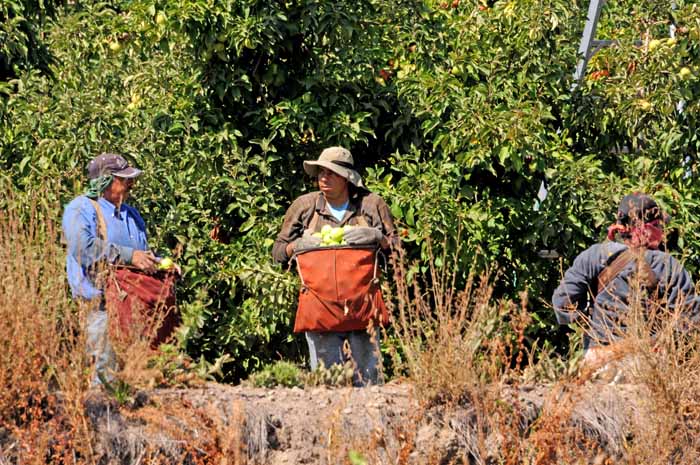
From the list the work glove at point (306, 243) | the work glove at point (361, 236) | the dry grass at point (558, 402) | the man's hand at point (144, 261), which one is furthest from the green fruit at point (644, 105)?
the man's hand at point (144, 261)

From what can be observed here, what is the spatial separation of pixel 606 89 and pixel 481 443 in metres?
3.58

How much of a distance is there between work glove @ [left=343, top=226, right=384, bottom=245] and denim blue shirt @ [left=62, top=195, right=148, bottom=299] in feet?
3.36

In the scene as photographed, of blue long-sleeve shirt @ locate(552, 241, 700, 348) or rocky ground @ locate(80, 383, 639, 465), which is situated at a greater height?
blue long-sleeve shirt @ locate(552, 241, 700, 348)

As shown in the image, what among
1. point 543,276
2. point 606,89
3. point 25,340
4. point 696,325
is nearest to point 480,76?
point 606,89

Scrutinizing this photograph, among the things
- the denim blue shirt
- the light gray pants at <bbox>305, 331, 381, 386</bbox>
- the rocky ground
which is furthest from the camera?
the light gray pants at <bbox>305, 331, 381, 386</bbox>

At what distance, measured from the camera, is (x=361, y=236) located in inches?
254

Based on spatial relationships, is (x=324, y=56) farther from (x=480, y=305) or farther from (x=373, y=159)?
(x=480, y=305)

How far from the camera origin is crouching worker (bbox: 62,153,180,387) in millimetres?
5793

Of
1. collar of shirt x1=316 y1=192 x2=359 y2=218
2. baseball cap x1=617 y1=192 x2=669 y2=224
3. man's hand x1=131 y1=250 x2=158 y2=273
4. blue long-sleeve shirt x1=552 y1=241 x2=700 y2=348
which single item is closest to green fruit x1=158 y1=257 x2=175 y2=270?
man's hand x1=131 y1=250 x2=158 y2=273

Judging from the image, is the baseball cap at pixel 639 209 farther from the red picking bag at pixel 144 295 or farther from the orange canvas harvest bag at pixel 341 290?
the red picking bag at pixel 144 295

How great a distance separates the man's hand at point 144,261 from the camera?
19.9ft

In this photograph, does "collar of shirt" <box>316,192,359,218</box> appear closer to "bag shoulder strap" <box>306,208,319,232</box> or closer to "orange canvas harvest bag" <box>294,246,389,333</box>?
"bag shoulder strap" <box>306,208,319,232</box>

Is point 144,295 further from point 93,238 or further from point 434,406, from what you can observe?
point 434,406

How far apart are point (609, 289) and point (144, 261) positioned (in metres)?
2.21
